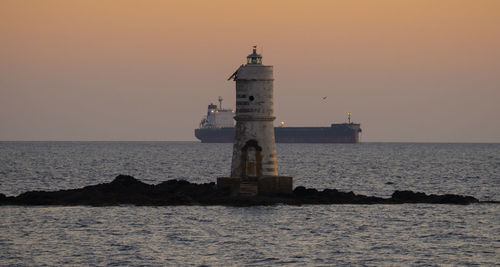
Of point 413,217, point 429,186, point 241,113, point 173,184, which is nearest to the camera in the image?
point 413,217

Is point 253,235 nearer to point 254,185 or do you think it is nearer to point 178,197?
point 254,185

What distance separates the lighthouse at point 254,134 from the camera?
3869 centimetres

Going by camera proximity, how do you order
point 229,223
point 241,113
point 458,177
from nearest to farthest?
1. point 229,223
2. point 241,113
3. point 458,177

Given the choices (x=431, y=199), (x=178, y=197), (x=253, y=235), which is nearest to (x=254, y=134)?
(x=178, y=197)

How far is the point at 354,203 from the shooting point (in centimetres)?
4116

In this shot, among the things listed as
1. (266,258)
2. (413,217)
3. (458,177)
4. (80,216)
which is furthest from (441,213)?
(458,177)

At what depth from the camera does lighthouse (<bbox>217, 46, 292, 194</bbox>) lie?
127 ft

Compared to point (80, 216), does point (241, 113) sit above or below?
above

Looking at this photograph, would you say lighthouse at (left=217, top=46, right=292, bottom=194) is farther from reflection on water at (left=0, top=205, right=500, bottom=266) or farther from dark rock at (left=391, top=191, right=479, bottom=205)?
dark rock at (left=391, top=191, right=479, bottom=205)

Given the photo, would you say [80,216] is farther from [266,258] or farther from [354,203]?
[354,203]

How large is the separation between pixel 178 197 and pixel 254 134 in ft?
18.5

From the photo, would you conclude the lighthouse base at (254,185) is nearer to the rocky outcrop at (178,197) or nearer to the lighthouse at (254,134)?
the lighthouse at (254,134)

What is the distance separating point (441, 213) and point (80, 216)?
57.4ft

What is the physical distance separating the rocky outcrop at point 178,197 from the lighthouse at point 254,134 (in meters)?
0.82
